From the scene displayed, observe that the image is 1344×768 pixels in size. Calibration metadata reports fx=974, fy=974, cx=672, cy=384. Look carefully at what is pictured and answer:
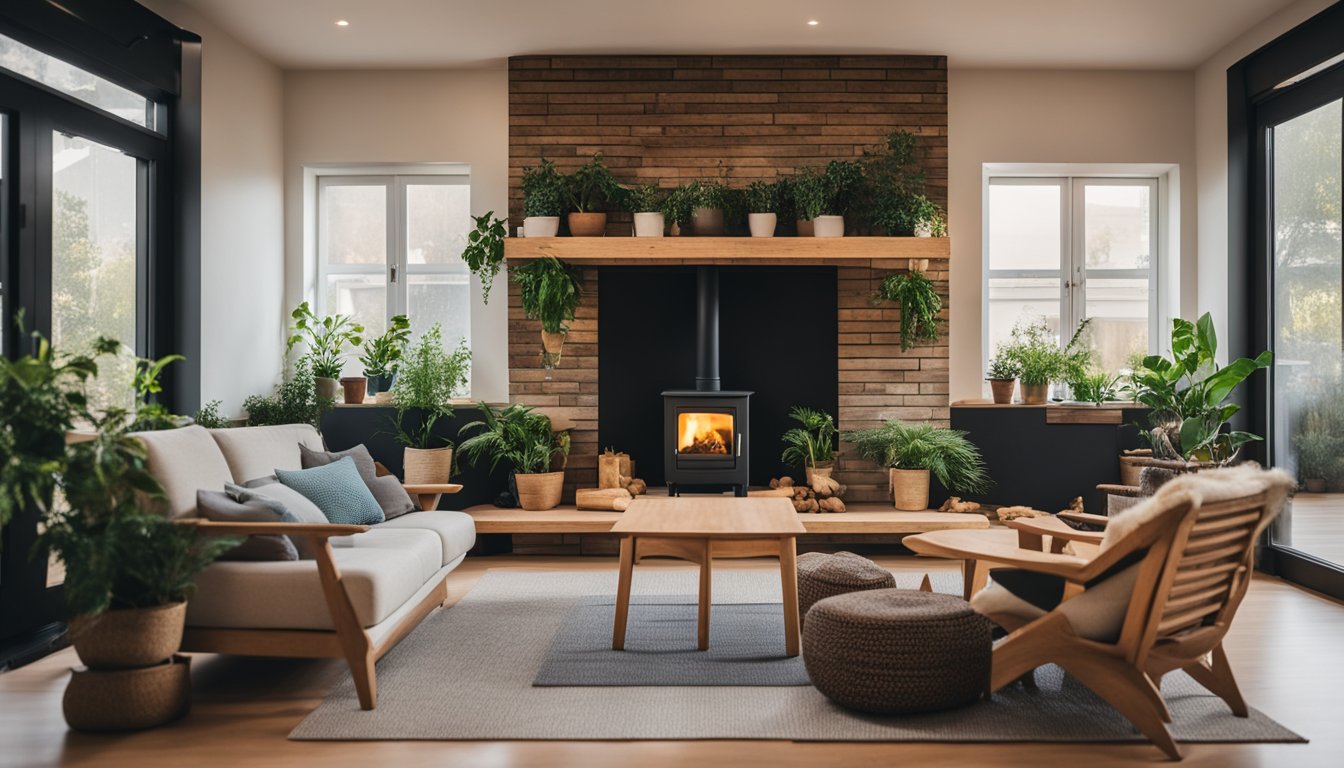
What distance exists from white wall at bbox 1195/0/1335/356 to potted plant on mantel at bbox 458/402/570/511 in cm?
419

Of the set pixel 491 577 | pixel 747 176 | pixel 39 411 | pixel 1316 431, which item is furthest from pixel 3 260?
pixel 1316 431

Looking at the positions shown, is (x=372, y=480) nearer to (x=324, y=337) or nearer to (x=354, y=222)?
(x=324, y=337)

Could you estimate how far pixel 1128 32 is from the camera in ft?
18.8

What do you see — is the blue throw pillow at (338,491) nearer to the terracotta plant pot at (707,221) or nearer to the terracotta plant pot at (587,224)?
the terracotta plant pot at (587,224)

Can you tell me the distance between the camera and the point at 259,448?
412 centimetres

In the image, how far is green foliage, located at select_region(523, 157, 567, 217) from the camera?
20.0 feet

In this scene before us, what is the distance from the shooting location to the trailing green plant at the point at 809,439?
6.21 metres

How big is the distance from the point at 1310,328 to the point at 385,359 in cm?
541

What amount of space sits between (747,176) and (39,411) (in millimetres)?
4445

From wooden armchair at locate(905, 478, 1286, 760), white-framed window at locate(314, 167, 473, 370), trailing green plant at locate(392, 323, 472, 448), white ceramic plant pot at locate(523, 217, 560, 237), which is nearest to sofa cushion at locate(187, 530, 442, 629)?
wooden armchair at locate(905, 478, 1286, 760)

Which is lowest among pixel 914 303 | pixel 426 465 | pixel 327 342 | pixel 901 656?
pixel 901 656

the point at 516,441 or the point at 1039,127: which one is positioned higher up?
the point at 1039,127

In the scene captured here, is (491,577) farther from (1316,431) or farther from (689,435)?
(1316,431)

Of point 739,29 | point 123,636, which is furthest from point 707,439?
point 123,636
